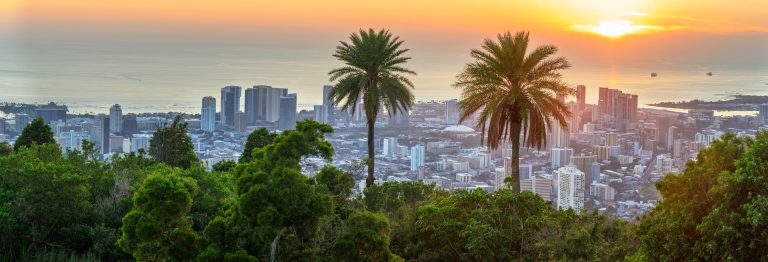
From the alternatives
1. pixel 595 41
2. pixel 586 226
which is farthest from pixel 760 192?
pixel 595 41

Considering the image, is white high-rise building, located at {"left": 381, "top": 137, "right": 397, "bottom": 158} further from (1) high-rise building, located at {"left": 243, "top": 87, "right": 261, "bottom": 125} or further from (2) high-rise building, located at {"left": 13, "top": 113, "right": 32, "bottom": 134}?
(2) high-rise building, located at {"left": 13, "top": 113, "right": 32, "bottom": 134}

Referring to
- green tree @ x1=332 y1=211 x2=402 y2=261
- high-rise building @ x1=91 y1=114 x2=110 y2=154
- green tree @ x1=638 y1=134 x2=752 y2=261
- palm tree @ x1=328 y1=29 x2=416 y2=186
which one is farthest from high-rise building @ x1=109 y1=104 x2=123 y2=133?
green tree @ x1=638 y1=134 x2=752 y2=261

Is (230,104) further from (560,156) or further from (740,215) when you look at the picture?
(740,215)

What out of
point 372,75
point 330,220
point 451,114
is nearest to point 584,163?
point 372,75

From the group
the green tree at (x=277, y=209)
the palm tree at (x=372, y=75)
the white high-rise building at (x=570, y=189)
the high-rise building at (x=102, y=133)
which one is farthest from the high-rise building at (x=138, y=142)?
the green tree at (x=277, y=209)

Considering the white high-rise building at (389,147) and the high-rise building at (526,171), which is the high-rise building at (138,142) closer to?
the white high-rise building at (389,147)

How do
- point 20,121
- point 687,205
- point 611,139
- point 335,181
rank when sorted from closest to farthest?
point 687,205
point 335,181
point 611,139
point 20,121
